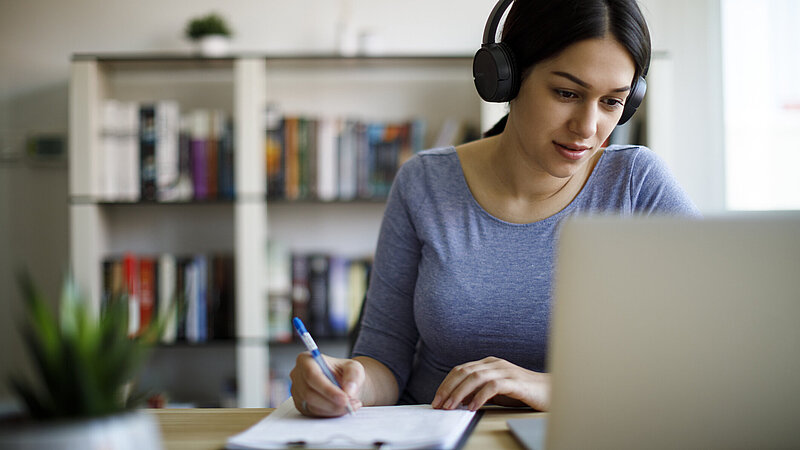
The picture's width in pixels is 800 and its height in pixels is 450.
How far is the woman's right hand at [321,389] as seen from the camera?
83cm

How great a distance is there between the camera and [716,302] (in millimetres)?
546

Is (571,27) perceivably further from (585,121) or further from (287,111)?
(287,111)

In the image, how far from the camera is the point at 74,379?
0.47 metres

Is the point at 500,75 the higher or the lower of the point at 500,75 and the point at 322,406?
the higher

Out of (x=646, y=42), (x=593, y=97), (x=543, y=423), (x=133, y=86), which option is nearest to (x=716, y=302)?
(x=543, y=423)

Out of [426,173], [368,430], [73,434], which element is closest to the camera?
[73,434]

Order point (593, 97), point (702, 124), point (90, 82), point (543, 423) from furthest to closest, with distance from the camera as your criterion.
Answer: point (702, 124) < point (90, 82) < point (593, 97) < point (543, 423)

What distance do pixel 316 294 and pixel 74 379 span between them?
1.97m

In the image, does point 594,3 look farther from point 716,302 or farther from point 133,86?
point 133,86

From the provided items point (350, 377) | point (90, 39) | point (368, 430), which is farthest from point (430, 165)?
point (90, 39)

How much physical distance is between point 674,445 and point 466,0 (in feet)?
7.61

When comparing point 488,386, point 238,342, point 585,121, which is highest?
point 585,121

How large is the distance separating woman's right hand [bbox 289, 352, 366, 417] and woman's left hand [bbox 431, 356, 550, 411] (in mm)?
109

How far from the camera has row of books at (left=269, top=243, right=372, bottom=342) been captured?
242cm
